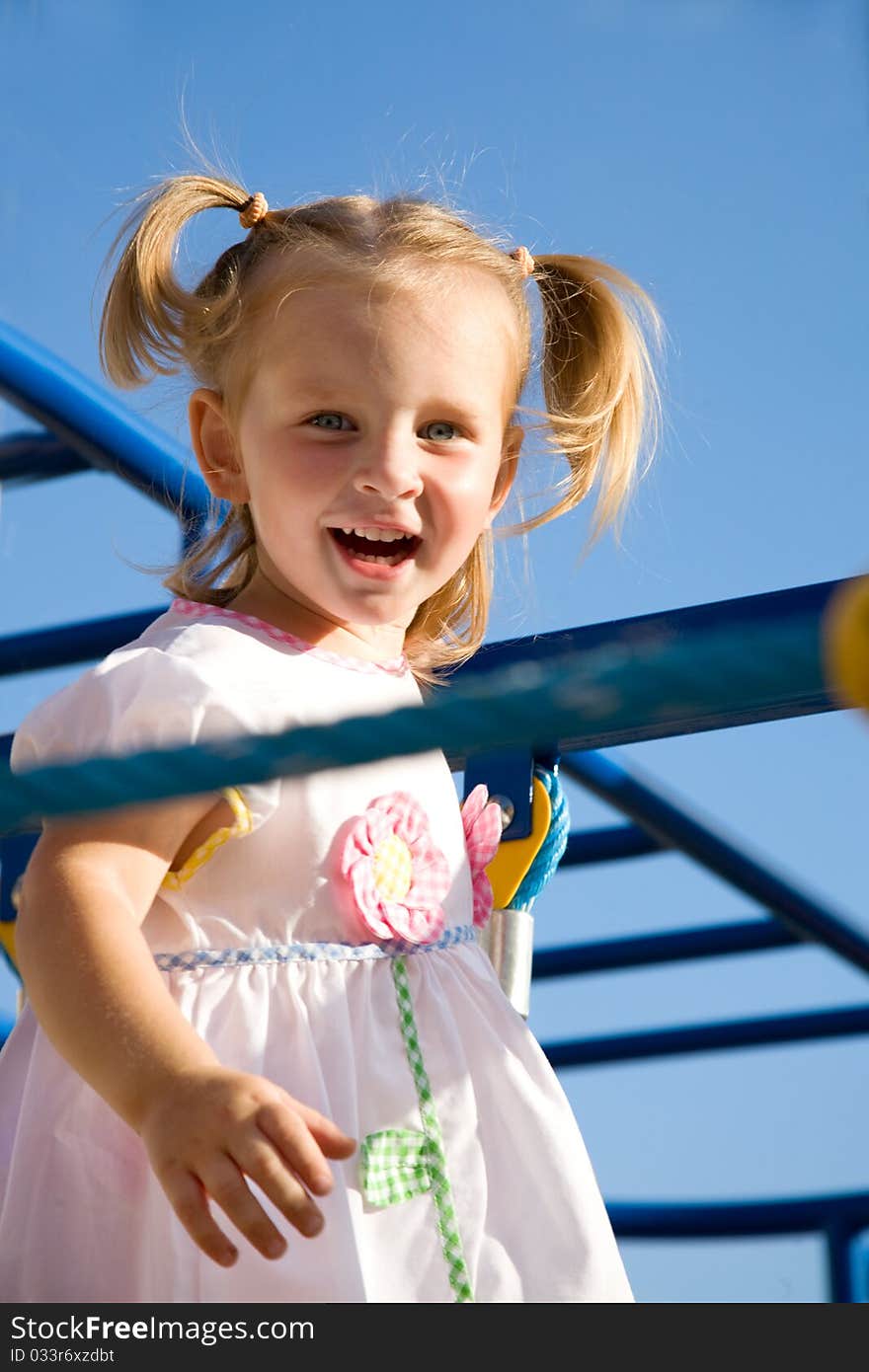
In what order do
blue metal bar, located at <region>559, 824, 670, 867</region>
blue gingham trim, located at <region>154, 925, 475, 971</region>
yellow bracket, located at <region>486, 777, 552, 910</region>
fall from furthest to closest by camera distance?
blue metal bar, located at <region>559, 824, 670, 867</region> → yellow bracket, located at <region>486, 777, 552, 910</region> → blue gingham trim, located at <region>154, 925, 475, 971</region>

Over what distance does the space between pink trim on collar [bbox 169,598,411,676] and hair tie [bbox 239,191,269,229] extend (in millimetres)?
321

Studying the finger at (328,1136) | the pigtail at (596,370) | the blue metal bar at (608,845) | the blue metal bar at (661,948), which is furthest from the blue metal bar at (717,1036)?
the finger at (328,1136)

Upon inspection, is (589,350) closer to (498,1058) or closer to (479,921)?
(479,921)

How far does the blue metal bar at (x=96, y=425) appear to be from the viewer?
48.9 inches

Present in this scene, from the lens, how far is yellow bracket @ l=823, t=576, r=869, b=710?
33cm

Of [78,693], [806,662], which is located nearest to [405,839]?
[78,693]

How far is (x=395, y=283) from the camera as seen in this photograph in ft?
3.57

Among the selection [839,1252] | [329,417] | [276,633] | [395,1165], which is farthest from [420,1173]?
[839,1252]

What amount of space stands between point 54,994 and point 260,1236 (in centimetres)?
20

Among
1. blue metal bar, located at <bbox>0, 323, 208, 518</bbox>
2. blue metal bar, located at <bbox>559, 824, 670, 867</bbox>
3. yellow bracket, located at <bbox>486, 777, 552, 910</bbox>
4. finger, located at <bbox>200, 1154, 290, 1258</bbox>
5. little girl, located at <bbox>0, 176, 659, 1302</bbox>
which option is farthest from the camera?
blue metal bar, located at <bbox>559, 824, 670, 867</bbox>

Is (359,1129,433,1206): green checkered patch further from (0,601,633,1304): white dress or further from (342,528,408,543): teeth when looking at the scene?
(342,528,408,543): teeth

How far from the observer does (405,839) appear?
1.01 metres

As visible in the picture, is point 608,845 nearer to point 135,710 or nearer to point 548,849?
point 548,849

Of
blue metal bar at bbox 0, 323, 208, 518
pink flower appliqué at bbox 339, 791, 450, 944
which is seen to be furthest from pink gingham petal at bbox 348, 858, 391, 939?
blue metal bar at bbox 0, 323, 208, 518
